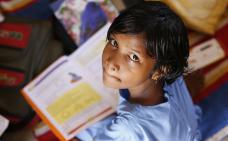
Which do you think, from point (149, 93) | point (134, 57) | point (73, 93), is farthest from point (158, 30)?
point (73, 93)

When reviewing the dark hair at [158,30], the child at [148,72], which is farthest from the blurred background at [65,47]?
the dark hair at [158,30]

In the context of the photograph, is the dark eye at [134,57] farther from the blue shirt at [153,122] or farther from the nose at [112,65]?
the blue shirt at [153,122]

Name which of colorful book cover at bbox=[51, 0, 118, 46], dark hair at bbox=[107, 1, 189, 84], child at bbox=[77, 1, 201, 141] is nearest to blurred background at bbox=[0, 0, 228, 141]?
colorful book cover at bbox=[51, 0, 118, 46]

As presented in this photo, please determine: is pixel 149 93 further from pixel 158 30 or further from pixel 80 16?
pixel 80 16

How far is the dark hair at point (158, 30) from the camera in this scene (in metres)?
0.73

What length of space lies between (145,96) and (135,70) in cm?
13

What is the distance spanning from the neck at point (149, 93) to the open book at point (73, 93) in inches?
11.2

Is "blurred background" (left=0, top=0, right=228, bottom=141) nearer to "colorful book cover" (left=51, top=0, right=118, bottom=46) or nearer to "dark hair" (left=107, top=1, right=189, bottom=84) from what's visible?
"colorful book cover" (left=51, top=0, right=118, bottom=46)

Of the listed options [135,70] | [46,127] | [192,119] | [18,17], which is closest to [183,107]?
[192,119]

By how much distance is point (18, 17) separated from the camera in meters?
1.20

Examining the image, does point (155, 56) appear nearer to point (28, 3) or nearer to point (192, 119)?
point (192, 119)

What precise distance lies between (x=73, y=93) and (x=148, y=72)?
17.9 inches

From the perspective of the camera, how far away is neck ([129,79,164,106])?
864mm

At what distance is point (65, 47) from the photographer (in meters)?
1.26
